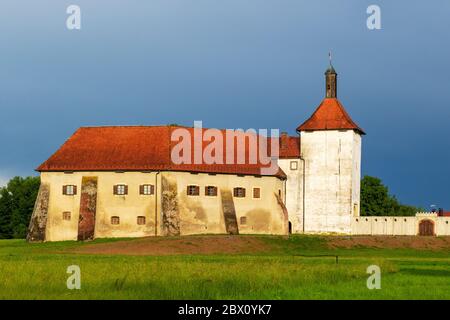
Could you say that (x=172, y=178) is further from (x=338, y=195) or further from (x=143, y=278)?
(x=143, y=278)

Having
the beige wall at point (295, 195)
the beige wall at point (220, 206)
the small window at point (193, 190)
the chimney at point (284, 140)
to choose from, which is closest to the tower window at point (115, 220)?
the beige wall at point (220, 206)

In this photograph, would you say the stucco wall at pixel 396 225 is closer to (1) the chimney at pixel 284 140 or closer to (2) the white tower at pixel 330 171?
(2) the white tower at pixel 330 171

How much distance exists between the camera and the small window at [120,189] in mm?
67062

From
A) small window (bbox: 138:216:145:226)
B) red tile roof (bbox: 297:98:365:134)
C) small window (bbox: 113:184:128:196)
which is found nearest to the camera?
small window (bbox: 138:216:145:226)

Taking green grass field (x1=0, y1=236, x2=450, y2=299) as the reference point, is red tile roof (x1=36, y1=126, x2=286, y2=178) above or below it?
above

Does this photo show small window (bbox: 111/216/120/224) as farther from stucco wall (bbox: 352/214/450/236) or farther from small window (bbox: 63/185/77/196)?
stucco wall (bbox: 352/214/450/236)

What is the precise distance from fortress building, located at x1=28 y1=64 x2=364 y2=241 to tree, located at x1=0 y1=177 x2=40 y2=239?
37536 mm

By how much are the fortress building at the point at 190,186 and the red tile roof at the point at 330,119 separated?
0.10 metres

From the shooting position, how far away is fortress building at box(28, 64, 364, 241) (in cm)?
6656

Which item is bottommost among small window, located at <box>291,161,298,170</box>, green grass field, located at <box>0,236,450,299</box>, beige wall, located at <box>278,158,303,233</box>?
green grass field, located at <box>0,236,450,299</box>

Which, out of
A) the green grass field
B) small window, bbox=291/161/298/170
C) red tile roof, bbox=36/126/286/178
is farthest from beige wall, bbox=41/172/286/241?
the green grass field

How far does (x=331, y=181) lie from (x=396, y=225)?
7.12 m

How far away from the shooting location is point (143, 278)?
97.1 ft
